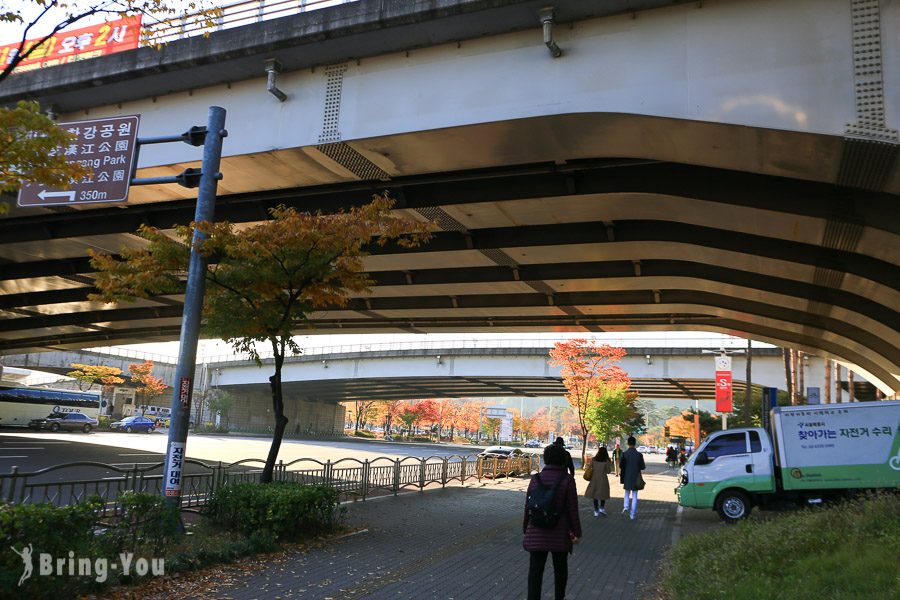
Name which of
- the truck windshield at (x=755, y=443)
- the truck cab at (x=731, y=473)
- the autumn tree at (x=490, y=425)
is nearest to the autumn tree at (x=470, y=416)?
the autumn tree at (x=490, y=425)

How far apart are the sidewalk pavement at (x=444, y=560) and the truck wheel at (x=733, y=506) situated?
1.42 feet

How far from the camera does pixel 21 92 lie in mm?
13234

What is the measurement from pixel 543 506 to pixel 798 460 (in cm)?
1048

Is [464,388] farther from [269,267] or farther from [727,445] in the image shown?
[269,267]

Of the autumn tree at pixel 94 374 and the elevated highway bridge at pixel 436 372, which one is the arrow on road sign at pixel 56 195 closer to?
the elevated highway bridge at pixel 436 372

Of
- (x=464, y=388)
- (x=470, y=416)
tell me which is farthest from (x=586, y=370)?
(x=470, y=416)

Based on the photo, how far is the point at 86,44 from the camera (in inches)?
561

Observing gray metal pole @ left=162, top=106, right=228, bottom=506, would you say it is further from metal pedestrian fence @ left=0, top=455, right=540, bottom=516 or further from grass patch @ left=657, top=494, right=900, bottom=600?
grass patch @ left=657, top=494, right=900, bottom=600

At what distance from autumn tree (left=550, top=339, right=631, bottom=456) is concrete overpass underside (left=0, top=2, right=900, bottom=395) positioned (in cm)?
1133

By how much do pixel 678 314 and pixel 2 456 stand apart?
2342cm

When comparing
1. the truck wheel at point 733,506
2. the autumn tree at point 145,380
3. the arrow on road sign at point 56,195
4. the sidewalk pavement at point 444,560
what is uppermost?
the arrow on road sign at point 56,195

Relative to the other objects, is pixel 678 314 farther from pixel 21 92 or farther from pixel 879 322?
pixel 21 92

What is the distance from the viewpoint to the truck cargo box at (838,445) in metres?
13.2

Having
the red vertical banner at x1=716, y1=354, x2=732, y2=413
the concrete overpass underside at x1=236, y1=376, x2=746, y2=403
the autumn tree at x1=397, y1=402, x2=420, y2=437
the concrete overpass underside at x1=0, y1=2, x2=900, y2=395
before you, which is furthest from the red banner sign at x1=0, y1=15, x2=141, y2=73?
the autumn tree at x1=397, y1=402, x2=420, y2=437
